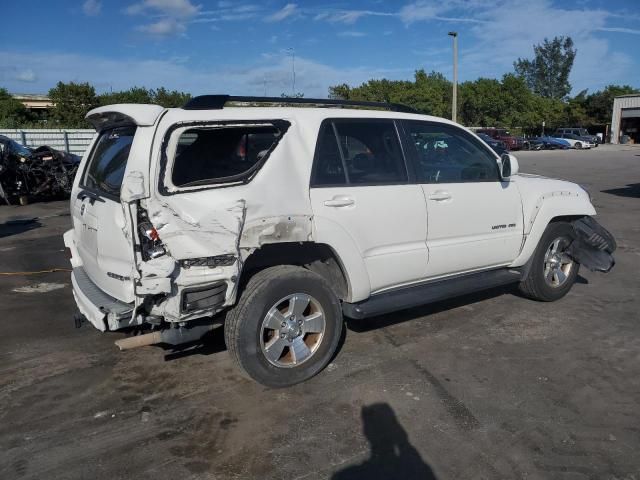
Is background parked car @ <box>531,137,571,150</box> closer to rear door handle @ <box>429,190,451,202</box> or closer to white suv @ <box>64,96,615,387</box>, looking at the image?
white suv @ <box>64,96,615,387</box>

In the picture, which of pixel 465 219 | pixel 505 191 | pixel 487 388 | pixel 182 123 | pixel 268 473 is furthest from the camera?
pixel 505 191

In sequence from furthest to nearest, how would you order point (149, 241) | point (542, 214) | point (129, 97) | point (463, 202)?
point (129, 97) < point (542, 214) < point (463, 202) < point (149, 241)

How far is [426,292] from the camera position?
451 cm

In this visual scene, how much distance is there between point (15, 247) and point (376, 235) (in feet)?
23.6

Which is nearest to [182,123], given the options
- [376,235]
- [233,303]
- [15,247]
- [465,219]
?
[233,303]

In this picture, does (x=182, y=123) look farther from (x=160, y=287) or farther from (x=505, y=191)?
(x=505, y=191)

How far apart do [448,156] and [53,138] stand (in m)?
19.9

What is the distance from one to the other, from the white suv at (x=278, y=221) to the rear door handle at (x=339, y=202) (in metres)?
A: 0.01

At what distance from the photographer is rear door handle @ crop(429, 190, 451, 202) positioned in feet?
14.4

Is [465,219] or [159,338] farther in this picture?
[465,219]

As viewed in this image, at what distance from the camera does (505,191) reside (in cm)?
496

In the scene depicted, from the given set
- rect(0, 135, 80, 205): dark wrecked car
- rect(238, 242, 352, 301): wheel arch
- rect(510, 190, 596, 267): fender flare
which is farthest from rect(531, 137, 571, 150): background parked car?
rect(238, 242, 352, 301): wheel arch

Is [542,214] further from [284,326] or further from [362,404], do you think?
[284,326]

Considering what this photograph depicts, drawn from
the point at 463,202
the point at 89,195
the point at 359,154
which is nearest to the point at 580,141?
the point at 463,202
